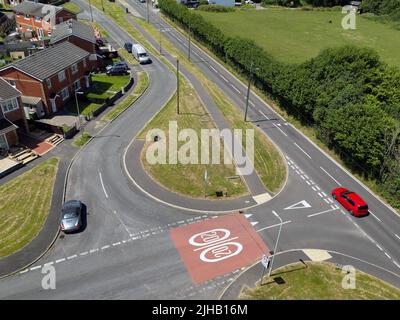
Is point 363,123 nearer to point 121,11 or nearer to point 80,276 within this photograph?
point 80,276

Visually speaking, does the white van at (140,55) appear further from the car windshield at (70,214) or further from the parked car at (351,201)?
the parked car at (351,201)

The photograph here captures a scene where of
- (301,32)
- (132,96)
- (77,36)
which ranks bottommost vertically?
(132,96)

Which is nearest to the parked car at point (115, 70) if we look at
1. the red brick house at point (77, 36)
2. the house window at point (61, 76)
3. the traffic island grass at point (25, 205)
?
the red brick house at point (77, 36)

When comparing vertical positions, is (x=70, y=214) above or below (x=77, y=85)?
below

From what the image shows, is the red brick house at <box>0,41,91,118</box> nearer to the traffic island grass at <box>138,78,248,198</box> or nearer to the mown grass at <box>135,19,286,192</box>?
the traffic island grass at <box>138,78,248,198</box>

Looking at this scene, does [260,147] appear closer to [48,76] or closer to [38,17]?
[48,76]

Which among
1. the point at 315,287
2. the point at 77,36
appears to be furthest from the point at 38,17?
the point at 315,287

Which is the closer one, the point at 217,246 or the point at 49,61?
the point at 217,246
